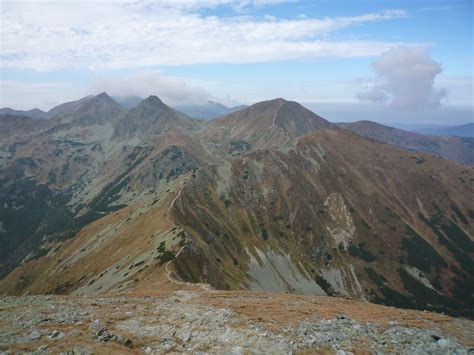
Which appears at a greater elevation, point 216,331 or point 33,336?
point 33,336

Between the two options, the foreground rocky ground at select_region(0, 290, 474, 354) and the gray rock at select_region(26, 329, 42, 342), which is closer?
the gray rock at select_region(26, 329, 42, 342)

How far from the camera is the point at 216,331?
1345 inches

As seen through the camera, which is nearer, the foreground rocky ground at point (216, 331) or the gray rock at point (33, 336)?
the gray rock at point (33, 336)

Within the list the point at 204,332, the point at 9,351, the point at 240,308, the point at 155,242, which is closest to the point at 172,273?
the point at 155,242

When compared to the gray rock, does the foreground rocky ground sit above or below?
below

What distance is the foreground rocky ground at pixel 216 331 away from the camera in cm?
2911

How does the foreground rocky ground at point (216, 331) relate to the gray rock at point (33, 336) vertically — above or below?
below

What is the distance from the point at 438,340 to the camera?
101 feet

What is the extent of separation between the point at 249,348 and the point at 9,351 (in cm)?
1944

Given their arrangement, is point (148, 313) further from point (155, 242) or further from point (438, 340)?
point (155, 242)

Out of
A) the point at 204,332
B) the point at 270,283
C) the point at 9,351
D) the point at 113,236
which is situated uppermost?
the point at 9,351

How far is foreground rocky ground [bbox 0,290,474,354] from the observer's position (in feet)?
95.5

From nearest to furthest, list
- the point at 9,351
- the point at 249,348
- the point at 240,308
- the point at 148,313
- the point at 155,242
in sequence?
the point at 9,351 < the point at 249,348 < the point at 148,313 < the point at 240,308 < the point at 155,242

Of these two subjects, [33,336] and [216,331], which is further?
[216,331]
